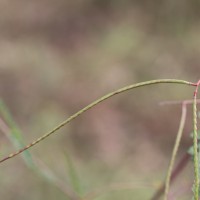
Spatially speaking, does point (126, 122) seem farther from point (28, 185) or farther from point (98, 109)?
point (28, 185)

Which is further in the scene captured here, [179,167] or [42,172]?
[42,172]

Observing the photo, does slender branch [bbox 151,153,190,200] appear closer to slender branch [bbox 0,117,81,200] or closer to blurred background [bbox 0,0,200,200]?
slender branch [bbox 0,117,81,200]

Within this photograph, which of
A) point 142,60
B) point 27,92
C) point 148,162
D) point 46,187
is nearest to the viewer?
point 46,187

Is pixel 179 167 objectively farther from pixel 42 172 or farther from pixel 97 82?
pixel 97 82

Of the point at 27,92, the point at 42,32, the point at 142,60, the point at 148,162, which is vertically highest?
the point at 42,32

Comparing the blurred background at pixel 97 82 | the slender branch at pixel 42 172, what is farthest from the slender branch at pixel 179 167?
the blurred background at pixel 97 82

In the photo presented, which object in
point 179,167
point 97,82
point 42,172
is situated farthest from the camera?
point 97,82

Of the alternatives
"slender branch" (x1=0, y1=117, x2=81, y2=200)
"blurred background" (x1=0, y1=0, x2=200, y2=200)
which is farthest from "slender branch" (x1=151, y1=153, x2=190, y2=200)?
"blurred background" (x1=0, y1=0, x2=200, y2=200)

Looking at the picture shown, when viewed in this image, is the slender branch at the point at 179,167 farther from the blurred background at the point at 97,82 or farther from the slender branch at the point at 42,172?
the blurred background at the point at 97,82

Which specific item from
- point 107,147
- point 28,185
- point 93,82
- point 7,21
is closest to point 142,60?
point 93,82

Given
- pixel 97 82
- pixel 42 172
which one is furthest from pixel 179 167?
pixel 97 82
